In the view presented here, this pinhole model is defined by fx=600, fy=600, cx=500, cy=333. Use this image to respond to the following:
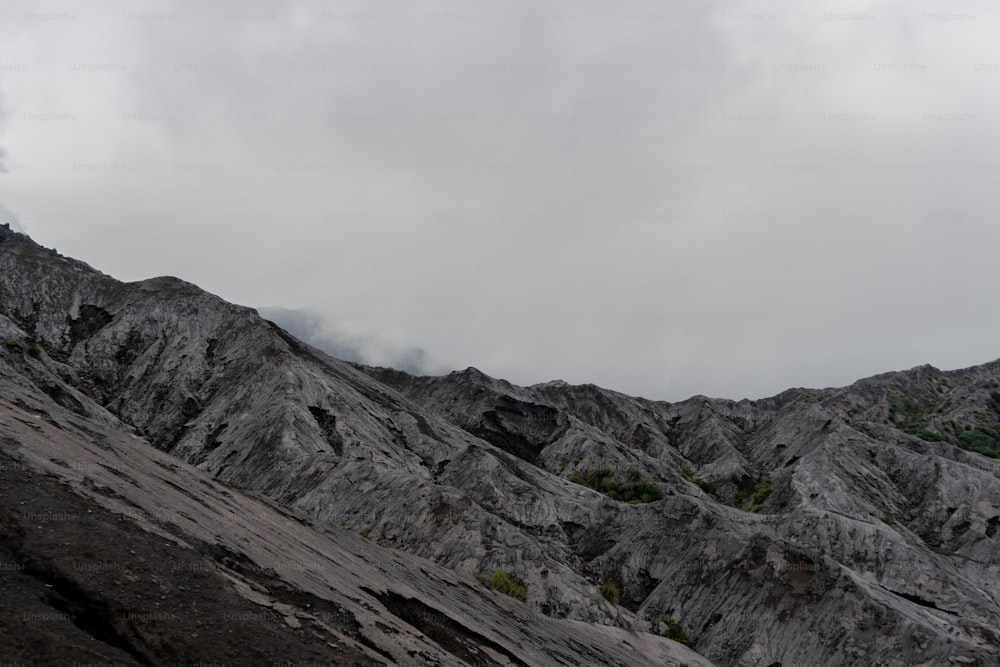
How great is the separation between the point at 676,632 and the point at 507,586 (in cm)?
1433

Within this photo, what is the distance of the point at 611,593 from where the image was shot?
1666 inches

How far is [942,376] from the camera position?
474 ft

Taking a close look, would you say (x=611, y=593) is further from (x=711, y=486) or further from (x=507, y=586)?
(x=711, y=486)

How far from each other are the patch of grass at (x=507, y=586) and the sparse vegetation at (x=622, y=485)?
1559 inches

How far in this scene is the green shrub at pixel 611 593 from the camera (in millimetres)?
42000

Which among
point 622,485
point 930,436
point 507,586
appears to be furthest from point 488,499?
point 930,436

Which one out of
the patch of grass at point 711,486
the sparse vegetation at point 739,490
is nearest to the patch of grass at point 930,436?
the sparse vegetation at point 739,490

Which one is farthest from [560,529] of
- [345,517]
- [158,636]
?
[158,636]

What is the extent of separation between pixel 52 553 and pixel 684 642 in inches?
1494

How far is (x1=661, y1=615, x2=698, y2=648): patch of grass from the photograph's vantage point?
3903 centimetres

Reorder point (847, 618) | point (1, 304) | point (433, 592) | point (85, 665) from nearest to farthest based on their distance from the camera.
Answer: point (85, 665) < point (433, 592) < point (847, 618) < point (1, 304)

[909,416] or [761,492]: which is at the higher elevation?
[909,416]

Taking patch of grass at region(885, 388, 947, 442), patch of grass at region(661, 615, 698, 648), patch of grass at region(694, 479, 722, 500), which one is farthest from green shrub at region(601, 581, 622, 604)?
patch of grass at region(885, 388, 947, 442)

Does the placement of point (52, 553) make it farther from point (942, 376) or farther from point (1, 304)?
point (942, 376)
